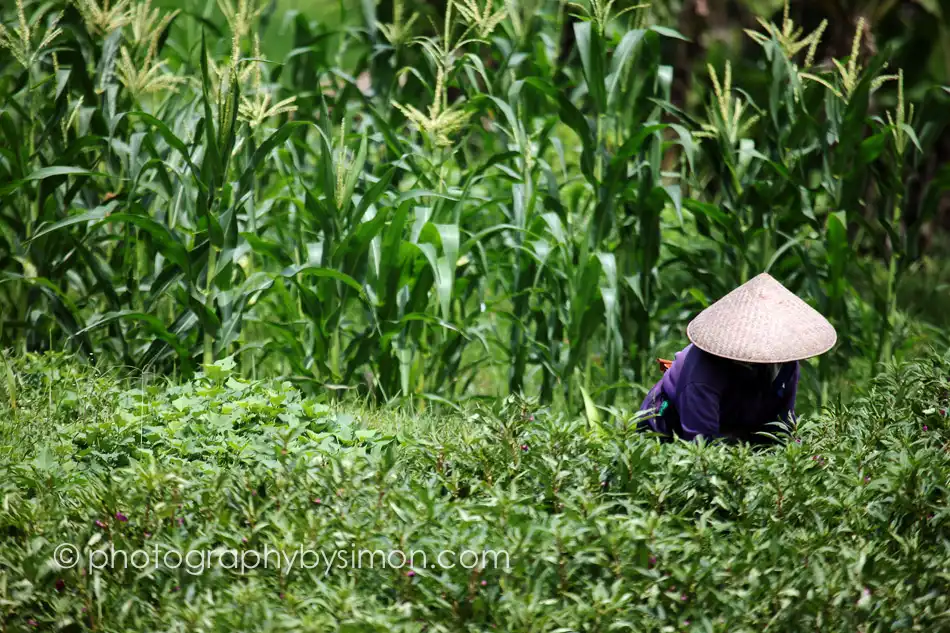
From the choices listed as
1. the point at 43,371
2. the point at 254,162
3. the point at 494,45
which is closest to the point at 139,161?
the point at 254,162

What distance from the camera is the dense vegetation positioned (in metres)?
4.39

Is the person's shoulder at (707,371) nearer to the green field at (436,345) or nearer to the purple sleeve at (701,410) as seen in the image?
the purple sleeve at (701,410)

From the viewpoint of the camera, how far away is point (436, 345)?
15.4 feet

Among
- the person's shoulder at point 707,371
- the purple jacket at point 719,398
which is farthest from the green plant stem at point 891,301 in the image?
the person's shoulder at point 707,371

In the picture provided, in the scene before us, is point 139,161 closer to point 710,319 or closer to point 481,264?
point 481,264

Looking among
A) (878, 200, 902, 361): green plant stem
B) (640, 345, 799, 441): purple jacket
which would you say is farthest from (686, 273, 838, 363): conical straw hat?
(878, 200, 902, 361): green plant stem

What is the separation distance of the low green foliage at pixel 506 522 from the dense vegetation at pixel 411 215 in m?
0.94

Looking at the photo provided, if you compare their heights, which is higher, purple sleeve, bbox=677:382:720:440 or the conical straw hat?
the conical straw hat

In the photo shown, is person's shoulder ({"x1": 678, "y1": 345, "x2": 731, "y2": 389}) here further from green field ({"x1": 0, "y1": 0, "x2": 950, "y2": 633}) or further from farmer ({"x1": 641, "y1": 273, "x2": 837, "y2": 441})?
→ green field ({"x1": 0, "y1": 0, "x2": 950, "y2": 633})

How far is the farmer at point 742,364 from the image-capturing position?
338 centimetres

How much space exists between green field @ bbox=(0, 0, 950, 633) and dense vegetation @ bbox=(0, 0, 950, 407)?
0.8 inches

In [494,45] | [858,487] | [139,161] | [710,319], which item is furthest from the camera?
[494,45]

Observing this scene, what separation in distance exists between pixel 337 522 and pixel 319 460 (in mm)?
279

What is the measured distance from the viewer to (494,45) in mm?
5676
